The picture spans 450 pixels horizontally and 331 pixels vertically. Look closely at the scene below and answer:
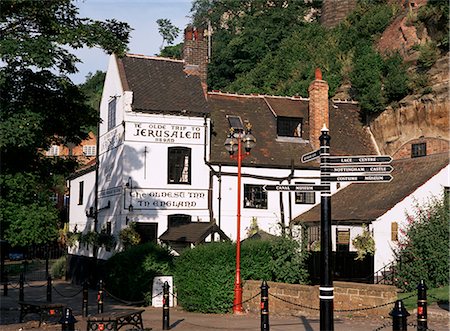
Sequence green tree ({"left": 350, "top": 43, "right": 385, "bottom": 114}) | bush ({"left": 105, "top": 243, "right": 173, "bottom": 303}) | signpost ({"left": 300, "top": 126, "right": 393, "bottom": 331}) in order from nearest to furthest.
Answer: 1. signpost ({"left": 300, "top": 126, "right": 393, "bottom": 331})
2. bush ({"left": 105, "top": 243, "right": 173, "bottom": 303})
3. green tree ({"left": 350, "top": 43, "right": 385, "bottom": 114})

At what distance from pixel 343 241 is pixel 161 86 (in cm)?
1102

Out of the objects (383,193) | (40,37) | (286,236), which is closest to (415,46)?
(383,193)

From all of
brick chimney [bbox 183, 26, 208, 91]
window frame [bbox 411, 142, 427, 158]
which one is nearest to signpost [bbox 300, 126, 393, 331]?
brick chimney [bbox 183, 26, 208, 91]

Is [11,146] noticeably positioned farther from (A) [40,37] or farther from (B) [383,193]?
(B) [383,193]

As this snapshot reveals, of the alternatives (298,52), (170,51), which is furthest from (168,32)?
(298,52)

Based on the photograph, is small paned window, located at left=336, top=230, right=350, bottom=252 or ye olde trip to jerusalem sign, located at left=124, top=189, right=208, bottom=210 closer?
small paned window, located at left=336, top=230, right=350, bottom=252

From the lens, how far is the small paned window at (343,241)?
24.7 meters

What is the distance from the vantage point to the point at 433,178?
23.9 meters

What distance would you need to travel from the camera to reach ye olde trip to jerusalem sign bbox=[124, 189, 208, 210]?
26250mm

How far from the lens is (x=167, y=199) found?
26.7 metres

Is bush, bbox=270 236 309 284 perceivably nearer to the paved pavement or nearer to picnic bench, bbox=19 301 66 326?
the paved pavement

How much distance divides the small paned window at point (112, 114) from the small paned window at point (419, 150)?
15242mm

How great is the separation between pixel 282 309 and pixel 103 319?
6.66m

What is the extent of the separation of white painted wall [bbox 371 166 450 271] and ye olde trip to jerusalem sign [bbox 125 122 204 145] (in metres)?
8.96
